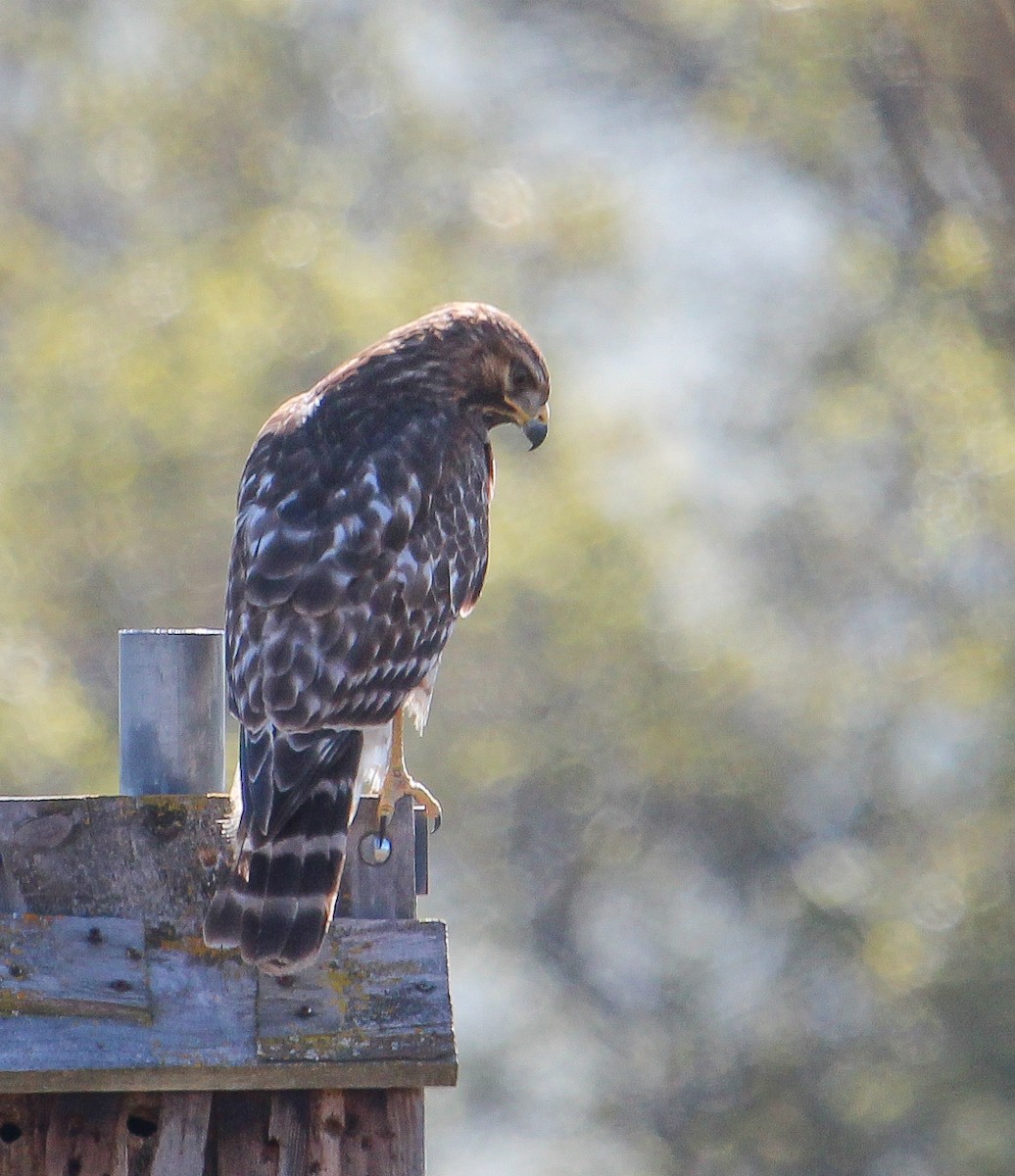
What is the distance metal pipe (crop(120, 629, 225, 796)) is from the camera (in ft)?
9.96

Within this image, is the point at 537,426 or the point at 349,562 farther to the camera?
the point at 537,426

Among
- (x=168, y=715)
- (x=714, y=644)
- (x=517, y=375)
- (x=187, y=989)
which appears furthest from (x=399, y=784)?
(x=714, y=644)

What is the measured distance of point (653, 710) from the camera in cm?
1067

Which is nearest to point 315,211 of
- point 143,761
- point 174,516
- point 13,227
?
point 13,227

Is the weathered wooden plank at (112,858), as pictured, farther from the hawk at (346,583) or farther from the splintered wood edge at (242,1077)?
the splintered wood edge at (242,1077)

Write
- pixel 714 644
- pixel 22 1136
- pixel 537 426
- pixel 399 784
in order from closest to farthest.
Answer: pixel 22 1136, pixel 399 784, pixel 537 426, pixel 714 644

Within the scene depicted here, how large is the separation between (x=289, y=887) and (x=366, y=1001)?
187mm

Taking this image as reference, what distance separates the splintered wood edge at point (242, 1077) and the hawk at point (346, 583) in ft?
0.46

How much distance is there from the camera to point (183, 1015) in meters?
2.69

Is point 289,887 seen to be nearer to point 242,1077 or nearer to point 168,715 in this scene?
point 242,1077

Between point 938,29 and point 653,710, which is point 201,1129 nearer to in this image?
point 653,710

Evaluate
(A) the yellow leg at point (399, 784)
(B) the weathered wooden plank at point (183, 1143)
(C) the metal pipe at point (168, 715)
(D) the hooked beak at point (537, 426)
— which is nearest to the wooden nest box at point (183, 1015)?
(B) the weathered wooden plank at point (183, 1143)

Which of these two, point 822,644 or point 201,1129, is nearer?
point 201,1129

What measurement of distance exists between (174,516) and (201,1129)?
803cm
